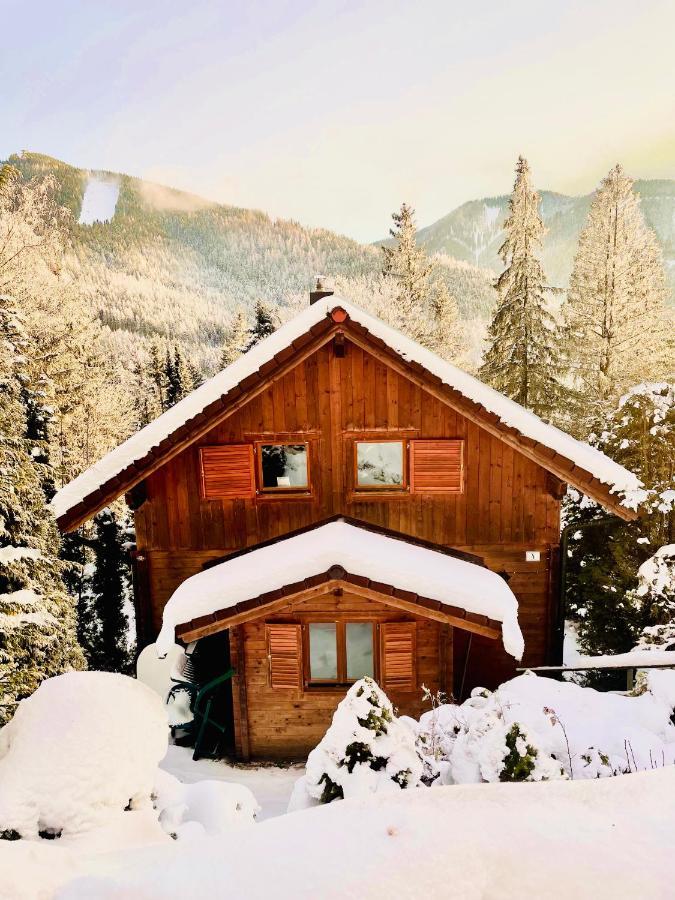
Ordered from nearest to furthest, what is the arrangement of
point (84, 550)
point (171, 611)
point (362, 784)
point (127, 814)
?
point (127, 814), point (362, 784), point (171, 611), point (84, 550)

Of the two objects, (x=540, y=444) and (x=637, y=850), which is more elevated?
(x=540, y=444)

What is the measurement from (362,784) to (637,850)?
334cm

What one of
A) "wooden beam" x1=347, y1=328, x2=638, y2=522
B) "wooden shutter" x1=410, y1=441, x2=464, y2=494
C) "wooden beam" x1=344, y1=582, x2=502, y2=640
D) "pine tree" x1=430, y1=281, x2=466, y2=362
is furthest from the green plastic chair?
"pine tree" x1=430, y1=281, x2=466, y2=362

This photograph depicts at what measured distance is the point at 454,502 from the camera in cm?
1041

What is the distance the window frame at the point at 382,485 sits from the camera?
10.4m

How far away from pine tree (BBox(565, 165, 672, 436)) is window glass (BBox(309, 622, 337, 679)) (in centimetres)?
1526

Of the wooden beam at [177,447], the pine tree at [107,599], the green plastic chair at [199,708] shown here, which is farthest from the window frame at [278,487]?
the pine tree at [107,599]

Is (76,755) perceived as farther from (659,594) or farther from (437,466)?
(659,594)

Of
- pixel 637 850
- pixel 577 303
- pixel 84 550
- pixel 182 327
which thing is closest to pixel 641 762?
pixel 637 850

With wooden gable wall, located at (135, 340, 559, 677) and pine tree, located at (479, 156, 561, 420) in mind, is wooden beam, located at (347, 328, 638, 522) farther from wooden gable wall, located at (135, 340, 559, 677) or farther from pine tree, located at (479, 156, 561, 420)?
pine tree, located at (479, 156, 561, 420)

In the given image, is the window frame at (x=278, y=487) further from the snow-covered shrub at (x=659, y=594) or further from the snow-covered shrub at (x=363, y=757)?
the snow-covered shrub at (x=659, y=594)

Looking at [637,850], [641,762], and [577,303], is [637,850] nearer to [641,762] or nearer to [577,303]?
[641,762]

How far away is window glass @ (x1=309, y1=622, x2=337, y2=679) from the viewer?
908 centimetres

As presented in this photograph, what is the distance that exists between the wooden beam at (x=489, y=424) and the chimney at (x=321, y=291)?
199 cm
